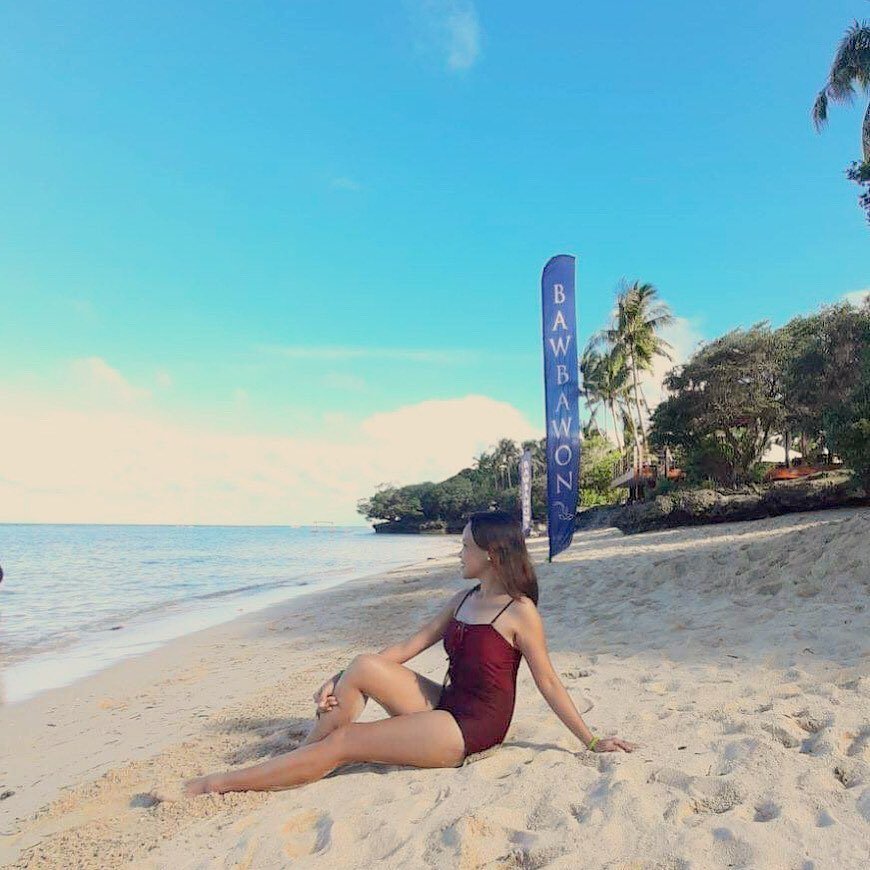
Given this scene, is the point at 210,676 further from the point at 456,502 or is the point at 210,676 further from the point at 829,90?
the point at 456,502

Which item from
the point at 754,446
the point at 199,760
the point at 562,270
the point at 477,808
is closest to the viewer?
the point at 477,808

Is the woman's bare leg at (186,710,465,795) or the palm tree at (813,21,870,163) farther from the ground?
the palm tree at (813,21,870,163)

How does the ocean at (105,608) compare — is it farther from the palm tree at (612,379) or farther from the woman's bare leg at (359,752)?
the palm tree at (612,379)

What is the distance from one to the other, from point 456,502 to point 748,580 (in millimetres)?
78632

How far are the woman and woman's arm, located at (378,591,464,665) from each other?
0.14m

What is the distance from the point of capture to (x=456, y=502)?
281 feet

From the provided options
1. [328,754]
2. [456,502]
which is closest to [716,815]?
[328,754]

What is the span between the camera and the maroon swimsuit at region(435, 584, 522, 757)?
119 inches

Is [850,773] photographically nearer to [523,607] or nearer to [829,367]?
[523,607]

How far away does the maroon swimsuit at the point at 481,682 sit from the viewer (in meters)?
3.02

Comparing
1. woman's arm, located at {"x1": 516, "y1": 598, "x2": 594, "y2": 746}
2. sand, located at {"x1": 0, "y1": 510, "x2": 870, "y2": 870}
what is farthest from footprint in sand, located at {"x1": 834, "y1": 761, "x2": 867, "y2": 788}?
woman's arm, located at {"x1": 516, "y1": 598, "x2": 594, "y2": 746}

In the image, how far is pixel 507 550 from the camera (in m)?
3.06

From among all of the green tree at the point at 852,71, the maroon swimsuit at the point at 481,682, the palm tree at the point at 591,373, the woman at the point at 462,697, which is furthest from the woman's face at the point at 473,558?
the palm tree at the point at 591,373

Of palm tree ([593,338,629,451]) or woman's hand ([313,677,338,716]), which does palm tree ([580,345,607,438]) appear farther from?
woman's hand ([313,677,338,716])
